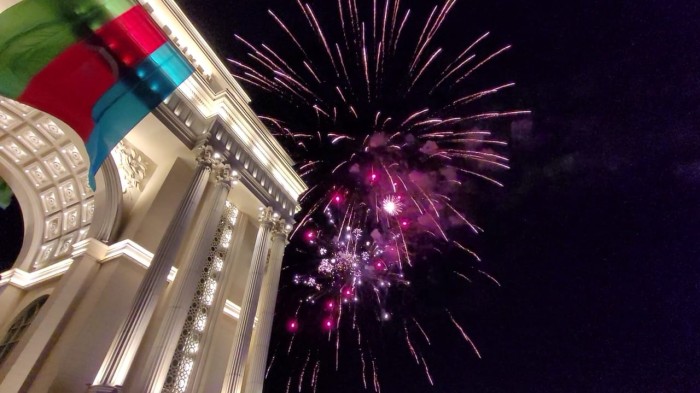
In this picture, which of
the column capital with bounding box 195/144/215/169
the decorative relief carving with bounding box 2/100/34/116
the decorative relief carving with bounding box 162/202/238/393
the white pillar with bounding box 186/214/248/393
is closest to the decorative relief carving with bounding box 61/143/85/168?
the decorative relief carving with bounding box 2/100/34/116

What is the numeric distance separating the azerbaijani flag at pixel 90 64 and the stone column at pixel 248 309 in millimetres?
8360

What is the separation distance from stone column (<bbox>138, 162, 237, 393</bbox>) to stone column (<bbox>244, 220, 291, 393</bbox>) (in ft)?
13.4

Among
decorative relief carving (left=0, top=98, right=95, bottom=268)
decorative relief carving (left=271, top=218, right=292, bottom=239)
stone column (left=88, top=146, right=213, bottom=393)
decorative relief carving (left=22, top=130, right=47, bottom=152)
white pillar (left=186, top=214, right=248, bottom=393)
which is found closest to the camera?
stone column (left=88, top=146, right=213, bottom=393)

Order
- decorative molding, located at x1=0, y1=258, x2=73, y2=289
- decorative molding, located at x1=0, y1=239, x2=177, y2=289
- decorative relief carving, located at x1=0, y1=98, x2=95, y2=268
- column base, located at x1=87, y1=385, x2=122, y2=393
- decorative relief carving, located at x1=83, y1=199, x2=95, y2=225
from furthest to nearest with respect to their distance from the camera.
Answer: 1. decorative relief carving, located at x1=83, y1=199, x2=95, y2=225
2. decorative relief carving, located at x1=0, y1=98, x2=95, y2=268
3. decorative molding, located at x1=0, y1=258, x2=73, y2=289
4. decorative molding, located at x1=0, y1=239, x2=177, y2=289
5. column base, located at x1=87, y1=385, x2=122, y2=393

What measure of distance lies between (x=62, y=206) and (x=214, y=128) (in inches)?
305

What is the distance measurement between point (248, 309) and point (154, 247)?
4315 mm

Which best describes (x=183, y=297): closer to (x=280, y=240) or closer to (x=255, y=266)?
(x=255, y=266)

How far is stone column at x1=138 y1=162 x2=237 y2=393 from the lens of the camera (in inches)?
467

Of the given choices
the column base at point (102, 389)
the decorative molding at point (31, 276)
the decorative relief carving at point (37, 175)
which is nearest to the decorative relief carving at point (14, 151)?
the decorative relief carving at point (37, 175)

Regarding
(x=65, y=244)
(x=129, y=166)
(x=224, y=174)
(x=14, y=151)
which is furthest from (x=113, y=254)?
(x=14, y=151)

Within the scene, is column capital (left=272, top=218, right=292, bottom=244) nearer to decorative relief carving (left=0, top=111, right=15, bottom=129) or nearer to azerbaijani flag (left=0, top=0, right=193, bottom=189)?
azerbaijani flag (left=0, top=0, right=193, bottom=189)

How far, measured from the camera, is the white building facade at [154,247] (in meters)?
11.8

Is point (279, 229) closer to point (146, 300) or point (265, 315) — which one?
point (265, 315)

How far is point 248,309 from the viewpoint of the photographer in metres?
16.3
